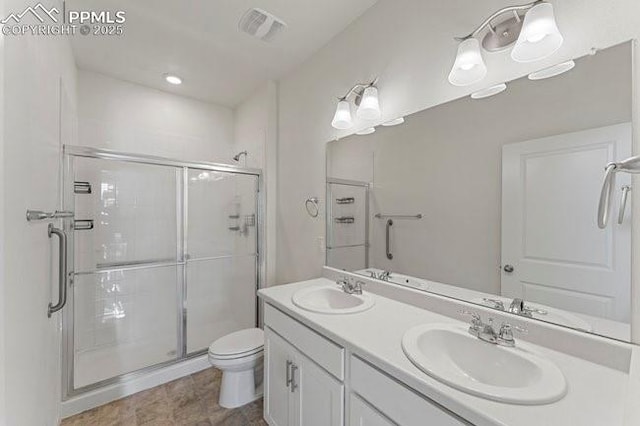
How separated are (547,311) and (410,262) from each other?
621mm

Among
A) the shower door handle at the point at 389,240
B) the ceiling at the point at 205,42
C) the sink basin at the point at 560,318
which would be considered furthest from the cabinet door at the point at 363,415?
the ceiling at the point at 205,42

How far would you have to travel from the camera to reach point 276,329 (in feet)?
4.98

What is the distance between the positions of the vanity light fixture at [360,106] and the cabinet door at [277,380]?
1407 millimetres

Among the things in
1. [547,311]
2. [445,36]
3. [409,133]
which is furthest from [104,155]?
[547,311]

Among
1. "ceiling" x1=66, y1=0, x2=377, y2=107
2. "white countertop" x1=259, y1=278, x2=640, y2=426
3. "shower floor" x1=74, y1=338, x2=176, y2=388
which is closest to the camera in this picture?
"white countertop" x1=259, y1=278, x2=640, y2=426

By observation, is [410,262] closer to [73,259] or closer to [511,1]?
[511,1]

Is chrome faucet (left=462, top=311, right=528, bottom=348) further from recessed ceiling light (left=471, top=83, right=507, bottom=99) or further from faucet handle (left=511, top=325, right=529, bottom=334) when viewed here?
recessed ceiling light (left=471, top=83, right=507, bottom=99)

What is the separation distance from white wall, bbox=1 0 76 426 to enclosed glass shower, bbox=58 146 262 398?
28.5 inches

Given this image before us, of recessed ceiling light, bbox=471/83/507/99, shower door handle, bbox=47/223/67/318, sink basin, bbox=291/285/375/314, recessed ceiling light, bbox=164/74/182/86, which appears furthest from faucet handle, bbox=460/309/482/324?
recessed ceiling light, bbox=164/74/182/86

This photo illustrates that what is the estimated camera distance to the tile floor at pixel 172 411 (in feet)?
5.67

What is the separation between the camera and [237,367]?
5.99 feet

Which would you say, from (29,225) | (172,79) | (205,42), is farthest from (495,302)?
(172,79)

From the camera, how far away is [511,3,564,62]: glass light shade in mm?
964

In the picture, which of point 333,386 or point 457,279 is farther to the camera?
point 457,279
